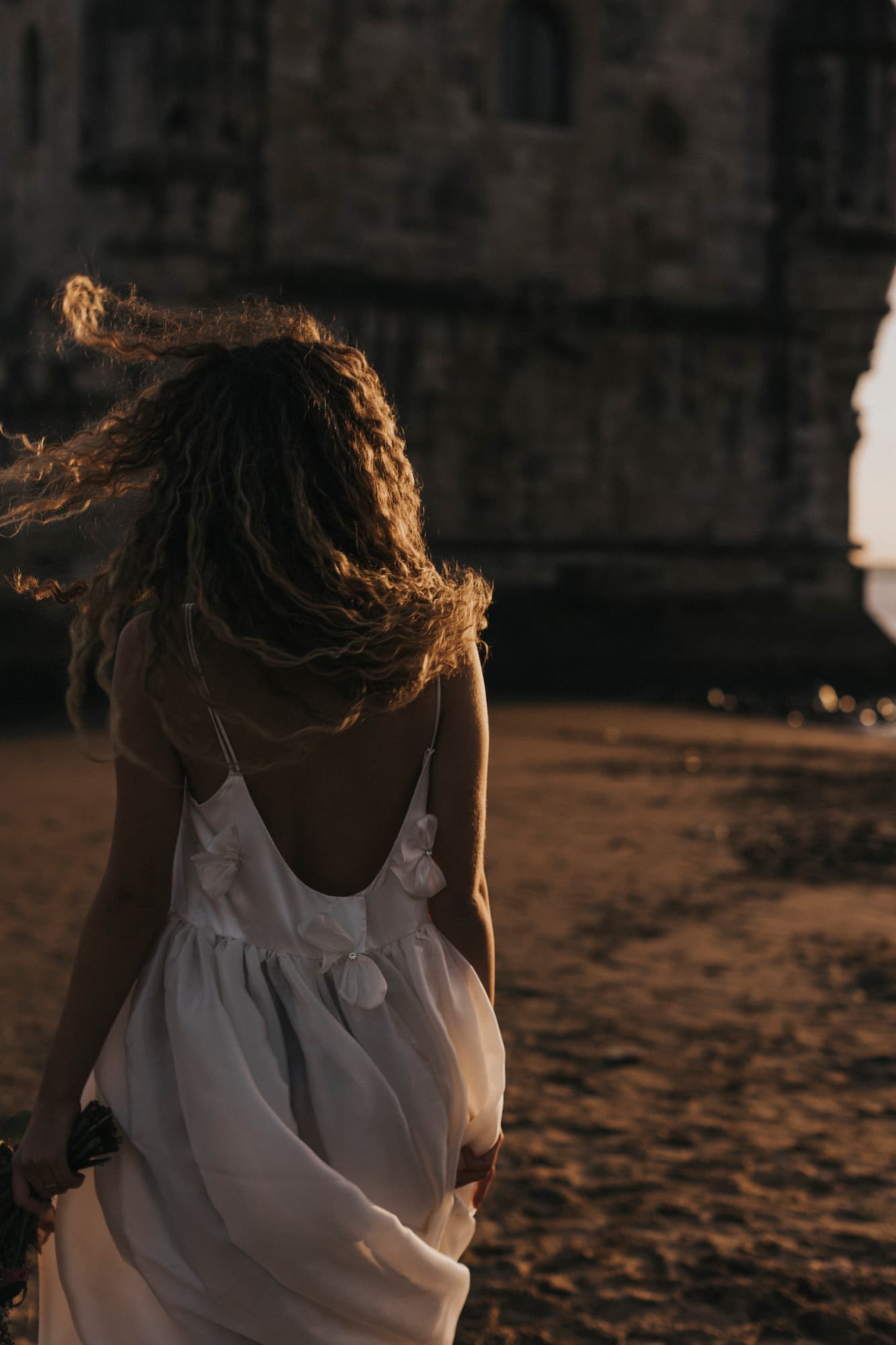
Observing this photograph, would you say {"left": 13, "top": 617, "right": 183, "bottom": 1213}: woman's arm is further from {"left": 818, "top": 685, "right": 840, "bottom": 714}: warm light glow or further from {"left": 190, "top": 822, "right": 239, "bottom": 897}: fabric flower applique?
{"left": 818, "top": 685, "right": 840, "bottom": 714}: warm light glow

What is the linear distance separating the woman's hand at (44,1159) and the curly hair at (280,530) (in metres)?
0.49

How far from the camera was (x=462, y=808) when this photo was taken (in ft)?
6.79

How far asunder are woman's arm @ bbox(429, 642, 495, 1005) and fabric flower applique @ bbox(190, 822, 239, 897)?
289mm

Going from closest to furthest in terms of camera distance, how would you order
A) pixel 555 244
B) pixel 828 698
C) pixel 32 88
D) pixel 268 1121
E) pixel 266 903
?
1. pixel 268 1121
2. pixel 266 903
3. pixel 828 698
4. pixel 555 244
5. pixel 32 88

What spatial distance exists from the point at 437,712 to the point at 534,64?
57.4 ft

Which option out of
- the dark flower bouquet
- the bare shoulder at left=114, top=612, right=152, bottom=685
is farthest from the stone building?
the dark flower bouquet

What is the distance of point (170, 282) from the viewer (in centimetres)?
1600

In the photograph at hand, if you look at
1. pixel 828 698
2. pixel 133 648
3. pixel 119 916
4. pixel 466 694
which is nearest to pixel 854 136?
pixel 828 698

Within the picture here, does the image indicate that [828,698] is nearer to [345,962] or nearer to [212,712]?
[345,962]

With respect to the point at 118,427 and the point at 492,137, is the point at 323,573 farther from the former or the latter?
the point at 492,137

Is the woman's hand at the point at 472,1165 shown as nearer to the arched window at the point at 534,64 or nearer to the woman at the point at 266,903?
the woman at the point at 266,903

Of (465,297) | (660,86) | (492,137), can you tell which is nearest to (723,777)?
(465,297)

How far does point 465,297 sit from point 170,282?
355 cm

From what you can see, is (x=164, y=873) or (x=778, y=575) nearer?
(x=164, y=873)
